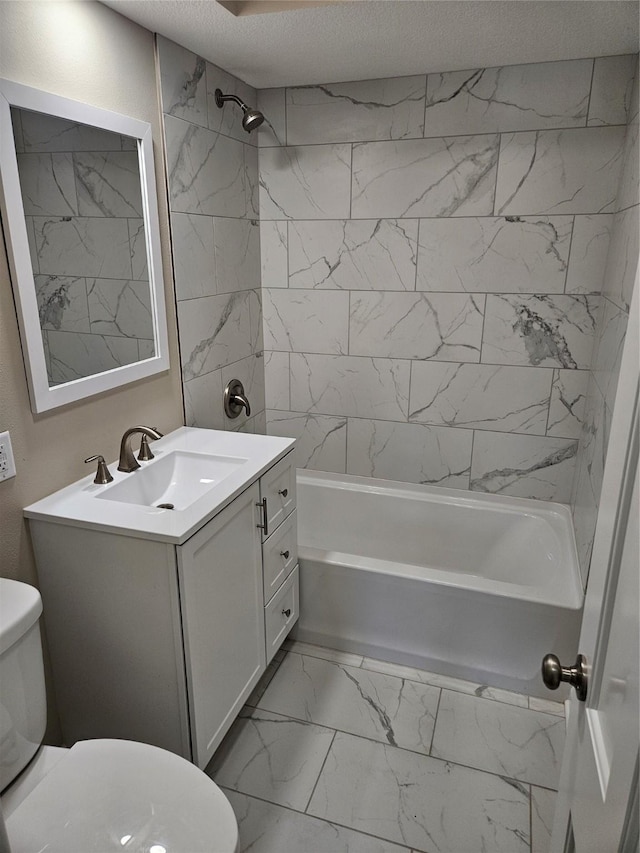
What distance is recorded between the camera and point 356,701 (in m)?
2.26

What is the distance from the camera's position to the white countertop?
157 centimetres

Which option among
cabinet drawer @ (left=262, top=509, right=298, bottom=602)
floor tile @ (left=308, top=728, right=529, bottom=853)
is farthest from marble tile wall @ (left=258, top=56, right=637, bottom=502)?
floor tile @ (left=308, top=728, right=529, bottom=853)

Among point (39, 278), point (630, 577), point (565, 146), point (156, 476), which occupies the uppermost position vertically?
point (565, 146)

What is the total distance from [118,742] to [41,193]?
1468 mm

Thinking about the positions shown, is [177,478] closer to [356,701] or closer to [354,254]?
[356,701]

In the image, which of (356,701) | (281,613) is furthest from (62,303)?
(356,701)

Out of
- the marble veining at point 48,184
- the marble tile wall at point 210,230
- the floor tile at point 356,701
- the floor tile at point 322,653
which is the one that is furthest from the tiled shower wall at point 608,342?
the marble veining at point 48,184

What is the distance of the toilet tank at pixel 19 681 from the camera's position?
51.1 inches

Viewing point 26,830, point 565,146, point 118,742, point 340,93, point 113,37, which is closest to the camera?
point 26,830

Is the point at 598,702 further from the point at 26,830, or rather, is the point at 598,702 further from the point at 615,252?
the point at 615,252

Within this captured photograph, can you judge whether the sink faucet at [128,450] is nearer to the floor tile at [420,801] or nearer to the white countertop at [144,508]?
the white countertop at [144,508]

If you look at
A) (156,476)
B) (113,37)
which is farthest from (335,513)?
(113,37)

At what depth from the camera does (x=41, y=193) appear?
1662mm

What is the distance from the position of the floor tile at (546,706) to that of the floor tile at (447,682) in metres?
0.03
